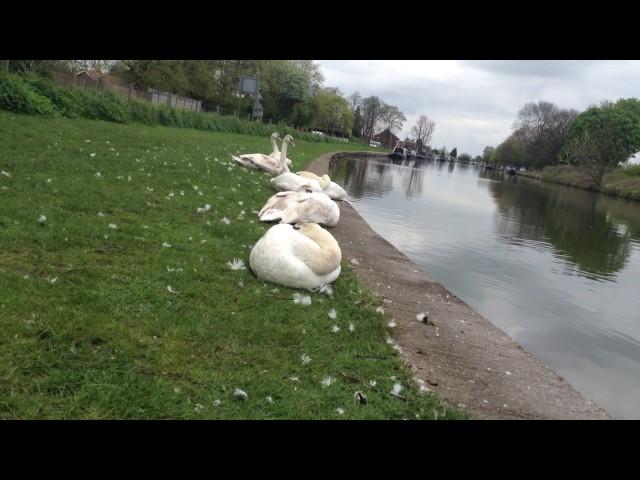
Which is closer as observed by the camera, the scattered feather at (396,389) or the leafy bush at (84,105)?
the scattered feather at (396,389)

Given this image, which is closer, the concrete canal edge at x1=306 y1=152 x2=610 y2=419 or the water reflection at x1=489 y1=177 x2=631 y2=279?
the concrete canal edge at x1=306 y1=152 x2=610 y2=419

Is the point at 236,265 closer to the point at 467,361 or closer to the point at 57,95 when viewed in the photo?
the point at 467,361

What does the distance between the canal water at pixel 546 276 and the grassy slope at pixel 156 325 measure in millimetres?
3822

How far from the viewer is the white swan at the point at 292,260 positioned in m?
7.08

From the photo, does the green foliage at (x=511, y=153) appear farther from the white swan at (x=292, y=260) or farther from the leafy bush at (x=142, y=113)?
the white swan at (x=292, y=260)

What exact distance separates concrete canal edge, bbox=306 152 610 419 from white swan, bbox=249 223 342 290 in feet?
3.86

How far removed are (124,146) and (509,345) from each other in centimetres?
1376

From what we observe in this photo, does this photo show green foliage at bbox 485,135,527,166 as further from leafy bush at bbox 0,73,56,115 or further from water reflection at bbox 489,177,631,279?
leafy bush at bbox 0,73,56,115

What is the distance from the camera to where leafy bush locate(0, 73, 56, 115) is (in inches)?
779

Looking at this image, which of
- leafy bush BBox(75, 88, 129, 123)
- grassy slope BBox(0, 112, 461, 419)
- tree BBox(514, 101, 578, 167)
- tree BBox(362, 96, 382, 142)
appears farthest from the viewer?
tree BBox(362, 96, 382, 142)

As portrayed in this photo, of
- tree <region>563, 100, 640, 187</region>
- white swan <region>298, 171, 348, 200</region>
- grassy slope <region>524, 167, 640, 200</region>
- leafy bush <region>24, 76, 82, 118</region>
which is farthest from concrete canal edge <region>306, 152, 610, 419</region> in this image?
tree <region>563, 100, 640, 187</region>

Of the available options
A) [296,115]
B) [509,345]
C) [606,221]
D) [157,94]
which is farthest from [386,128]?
[509,345]

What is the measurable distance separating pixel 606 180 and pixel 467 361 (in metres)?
70.0

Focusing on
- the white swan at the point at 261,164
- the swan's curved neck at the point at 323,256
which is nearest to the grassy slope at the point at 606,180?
the white swan at the point at 261,164
